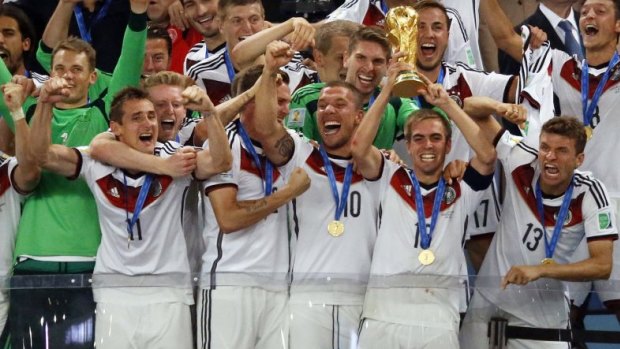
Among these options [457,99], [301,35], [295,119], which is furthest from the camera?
[457,99]

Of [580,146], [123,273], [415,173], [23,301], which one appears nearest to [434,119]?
[415,173]

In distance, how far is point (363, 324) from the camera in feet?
25.0

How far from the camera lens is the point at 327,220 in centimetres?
795

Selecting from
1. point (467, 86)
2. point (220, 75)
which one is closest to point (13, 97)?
point (220, 75)

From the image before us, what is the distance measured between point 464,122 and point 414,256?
77 cm

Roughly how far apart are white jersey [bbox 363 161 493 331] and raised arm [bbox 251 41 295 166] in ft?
1.88

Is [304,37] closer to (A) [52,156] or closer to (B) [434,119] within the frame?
(B) [434,119]

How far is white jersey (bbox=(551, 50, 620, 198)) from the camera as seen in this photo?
28.8 ft

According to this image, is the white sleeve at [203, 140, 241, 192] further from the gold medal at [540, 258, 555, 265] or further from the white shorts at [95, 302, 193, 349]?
the gold medal at [540, 258, 555, 265]

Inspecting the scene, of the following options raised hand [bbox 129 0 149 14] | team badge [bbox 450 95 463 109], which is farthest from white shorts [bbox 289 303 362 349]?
raised hand [bbox 129 0 149 14]

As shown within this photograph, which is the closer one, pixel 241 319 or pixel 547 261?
pixel 241 319

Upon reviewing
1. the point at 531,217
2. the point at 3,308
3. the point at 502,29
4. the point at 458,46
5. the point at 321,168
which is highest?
the point at 502,29

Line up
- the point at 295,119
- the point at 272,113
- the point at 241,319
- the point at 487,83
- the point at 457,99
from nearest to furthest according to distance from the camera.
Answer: the point at 241,319
the point at 272,113
the point at 295,119
the point at 457,99
the point at 487,83

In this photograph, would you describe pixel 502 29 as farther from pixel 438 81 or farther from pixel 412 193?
pixel 412 193
